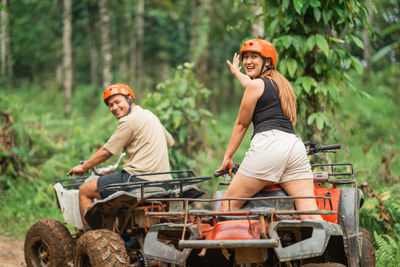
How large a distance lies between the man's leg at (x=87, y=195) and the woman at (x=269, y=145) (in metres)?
1.99

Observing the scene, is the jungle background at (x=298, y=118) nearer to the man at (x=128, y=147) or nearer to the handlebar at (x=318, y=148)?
the handlebar at (x=318, y=148)

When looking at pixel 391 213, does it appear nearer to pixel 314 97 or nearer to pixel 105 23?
pixel 314 97

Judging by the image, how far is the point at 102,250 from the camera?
461 centimetres

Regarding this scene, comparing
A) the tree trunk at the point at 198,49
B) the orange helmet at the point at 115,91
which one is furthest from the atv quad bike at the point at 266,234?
the tree trunk at the point at 198,49

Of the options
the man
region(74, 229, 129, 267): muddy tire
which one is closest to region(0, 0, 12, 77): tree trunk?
the man

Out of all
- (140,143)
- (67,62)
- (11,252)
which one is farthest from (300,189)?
(67,62)

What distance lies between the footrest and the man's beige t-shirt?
228 centimetres

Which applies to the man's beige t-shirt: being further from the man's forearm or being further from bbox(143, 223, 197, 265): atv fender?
bbox(143, 223, 197, 265): atv fender

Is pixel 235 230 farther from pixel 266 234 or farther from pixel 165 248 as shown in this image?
pixel 165 248

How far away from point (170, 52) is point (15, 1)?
9.92m

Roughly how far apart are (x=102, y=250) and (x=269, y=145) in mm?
2014

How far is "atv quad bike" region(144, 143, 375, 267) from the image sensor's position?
11.3ft

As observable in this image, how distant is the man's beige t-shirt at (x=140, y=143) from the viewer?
5656 millimetres

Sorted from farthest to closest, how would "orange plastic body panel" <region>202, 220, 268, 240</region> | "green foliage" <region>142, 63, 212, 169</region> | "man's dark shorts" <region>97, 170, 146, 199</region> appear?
"green foliage" <region>142, 63, 212, 169</region>
"man's dark shorts" <region>97, 170, 146, 199</region>
"orange plastic body panel" <region>202, 220, 268, 240</region>
